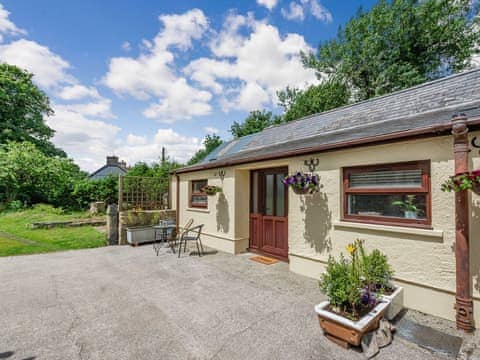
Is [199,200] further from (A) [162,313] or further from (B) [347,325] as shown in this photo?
(B) [347,325]

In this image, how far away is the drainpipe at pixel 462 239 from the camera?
269 cm

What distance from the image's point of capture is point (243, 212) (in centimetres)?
654

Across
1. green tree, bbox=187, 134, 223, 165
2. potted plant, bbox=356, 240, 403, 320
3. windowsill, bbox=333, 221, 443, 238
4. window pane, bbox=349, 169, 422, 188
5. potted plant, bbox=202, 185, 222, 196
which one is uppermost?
green tree, bbox=187, 134, 223, 165

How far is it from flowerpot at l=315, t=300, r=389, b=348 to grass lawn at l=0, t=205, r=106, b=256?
7.46 m

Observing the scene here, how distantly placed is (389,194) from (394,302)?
155cm

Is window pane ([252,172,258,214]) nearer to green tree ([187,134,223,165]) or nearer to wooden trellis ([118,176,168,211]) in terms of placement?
wooden trellis ([118,176,168,211])

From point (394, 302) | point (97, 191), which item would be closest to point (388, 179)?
point (394, 302)

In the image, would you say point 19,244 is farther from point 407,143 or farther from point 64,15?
point 407,143

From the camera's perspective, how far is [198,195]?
8.03 m

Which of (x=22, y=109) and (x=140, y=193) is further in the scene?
(x=22, y=109)

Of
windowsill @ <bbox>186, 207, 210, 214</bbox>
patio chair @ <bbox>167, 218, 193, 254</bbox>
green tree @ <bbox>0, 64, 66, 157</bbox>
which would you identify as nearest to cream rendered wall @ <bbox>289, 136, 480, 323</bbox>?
windowsill @ <bbox>186, 207, 210, 214</bbox>

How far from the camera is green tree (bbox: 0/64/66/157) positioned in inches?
690

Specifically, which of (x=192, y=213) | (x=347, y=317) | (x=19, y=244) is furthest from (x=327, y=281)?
(x=19, y=244)

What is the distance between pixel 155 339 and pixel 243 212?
13.7 ft
